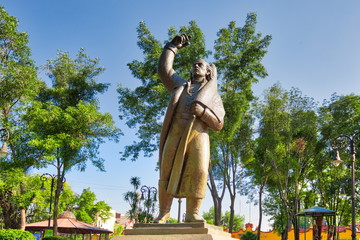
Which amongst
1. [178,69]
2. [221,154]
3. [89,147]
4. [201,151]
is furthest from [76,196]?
[201,151]

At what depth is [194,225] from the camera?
426 cm

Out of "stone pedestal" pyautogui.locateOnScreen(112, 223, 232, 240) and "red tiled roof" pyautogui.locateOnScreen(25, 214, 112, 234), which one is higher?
"stone pedestal" pyautogui.locateOnScreen(112, 223, 232, 240)

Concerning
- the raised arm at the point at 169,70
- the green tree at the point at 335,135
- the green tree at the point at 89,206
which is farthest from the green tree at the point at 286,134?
the green tree at the point at 89,206

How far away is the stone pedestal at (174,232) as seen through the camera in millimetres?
4066

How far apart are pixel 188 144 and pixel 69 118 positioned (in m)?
16.6

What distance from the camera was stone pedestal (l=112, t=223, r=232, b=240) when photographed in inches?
160

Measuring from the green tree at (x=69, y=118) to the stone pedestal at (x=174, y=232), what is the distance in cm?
1614

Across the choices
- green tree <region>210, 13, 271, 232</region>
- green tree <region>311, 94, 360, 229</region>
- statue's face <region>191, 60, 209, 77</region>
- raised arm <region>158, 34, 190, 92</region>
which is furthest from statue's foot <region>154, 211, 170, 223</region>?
green tree <region>311, 94, 360, 229</region>

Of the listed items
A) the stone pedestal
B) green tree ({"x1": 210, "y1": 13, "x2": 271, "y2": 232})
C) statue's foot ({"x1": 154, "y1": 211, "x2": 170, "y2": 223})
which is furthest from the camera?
green tree ({"x1": 210, "y1": 13, "x2": 271, "y2": 232})

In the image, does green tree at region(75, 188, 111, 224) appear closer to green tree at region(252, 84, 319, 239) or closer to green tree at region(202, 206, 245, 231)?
green tree at region(202, 206, 245, 231)

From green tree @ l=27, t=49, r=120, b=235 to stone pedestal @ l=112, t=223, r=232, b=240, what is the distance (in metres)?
16.1

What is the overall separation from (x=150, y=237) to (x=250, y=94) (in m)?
15.5

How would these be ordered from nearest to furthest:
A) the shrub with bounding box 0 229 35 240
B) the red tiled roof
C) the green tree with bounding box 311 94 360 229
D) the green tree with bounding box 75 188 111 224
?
the shrub with bounding box 0 229 35 240
the red tiled roof
the green tree with bounding box 311 94 360 229
the green tree with bounding box 75 188 111 224

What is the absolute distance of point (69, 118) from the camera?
2030cm
